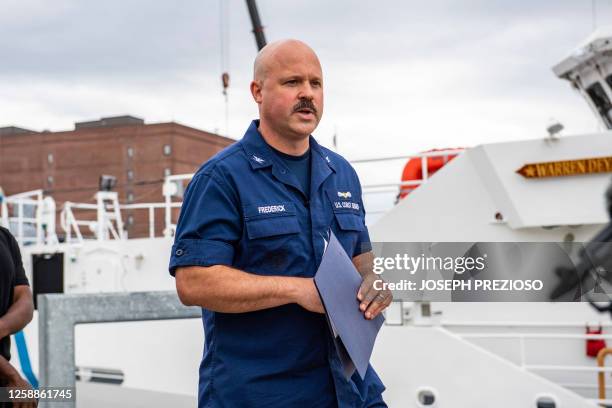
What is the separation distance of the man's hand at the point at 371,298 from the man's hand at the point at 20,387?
1009 millimetres

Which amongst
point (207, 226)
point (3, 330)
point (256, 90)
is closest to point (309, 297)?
point (207, 226)

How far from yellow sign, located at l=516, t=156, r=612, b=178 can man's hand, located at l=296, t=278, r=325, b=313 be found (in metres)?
4.49

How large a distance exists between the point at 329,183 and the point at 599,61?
6.82 metres

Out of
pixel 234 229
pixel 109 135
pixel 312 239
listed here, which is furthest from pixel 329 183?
pixel 109 135

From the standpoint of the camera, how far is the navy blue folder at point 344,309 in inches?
Result: 62.7

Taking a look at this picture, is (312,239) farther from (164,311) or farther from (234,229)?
(164,311)

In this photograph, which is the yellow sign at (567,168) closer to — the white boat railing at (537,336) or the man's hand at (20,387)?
the white boat railing at (537,336)

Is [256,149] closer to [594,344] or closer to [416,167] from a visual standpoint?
[594,344]

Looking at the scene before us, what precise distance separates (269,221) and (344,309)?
0.89 ft

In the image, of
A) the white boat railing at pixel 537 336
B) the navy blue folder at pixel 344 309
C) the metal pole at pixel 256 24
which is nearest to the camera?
the navy blue folder at pixel 344 309

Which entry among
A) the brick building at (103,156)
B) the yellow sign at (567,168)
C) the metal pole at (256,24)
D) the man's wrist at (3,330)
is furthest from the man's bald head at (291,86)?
the brick building at (103,156)

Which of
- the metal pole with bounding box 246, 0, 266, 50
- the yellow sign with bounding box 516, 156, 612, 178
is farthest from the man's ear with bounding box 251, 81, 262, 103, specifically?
the metal pole with bounding box 246, 0, 266, 50

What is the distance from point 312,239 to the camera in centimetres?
180

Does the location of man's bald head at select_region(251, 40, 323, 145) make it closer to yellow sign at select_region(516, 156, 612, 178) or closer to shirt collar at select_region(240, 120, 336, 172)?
shirt collar at select_region(240, 120, 336, 172)
